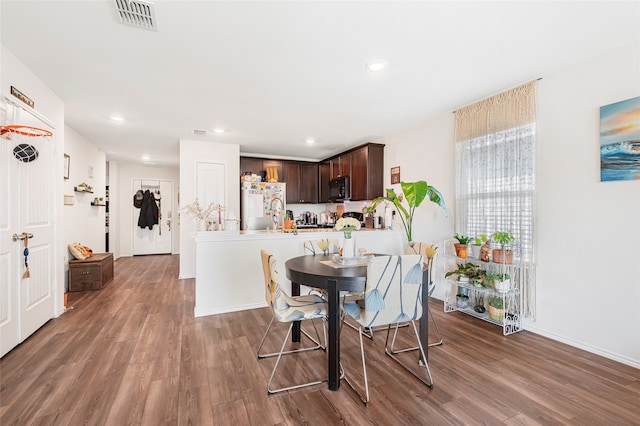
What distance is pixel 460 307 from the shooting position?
3.67m

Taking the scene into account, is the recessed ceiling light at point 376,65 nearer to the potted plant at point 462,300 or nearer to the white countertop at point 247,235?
the white countertop at point 247,235

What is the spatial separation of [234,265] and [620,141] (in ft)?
13.2

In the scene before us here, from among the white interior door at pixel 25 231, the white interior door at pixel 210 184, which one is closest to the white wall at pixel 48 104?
the white interior door at pixel 25 231

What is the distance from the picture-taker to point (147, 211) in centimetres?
820

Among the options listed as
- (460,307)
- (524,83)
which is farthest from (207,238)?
(524,83)

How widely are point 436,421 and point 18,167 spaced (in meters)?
3.93

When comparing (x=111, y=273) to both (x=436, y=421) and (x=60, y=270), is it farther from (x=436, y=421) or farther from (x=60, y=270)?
(x=436, y=421)

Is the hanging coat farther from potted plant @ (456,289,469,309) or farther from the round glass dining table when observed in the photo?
potted plant @ (456,289,469,309)

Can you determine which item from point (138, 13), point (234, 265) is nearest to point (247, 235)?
point (234, 265)

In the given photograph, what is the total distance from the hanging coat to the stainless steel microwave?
5.25 m

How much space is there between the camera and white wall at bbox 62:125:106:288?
4645 mm

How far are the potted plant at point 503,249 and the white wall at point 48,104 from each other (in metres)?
4.67

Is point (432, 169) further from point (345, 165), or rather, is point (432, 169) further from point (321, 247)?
point (321, 247)

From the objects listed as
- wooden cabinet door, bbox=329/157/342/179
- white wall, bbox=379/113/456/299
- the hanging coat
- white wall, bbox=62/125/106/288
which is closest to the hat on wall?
the hanging coat
